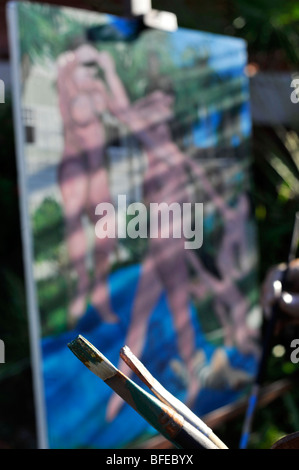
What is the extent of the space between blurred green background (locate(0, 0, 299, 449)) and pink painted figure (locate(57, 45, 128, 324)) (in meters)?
0.81

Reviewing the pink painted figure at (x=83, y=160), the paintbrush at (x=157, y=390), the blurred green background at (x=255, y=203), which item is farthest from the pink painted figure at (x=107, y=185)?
the paintbrush at (x=157, y=390)

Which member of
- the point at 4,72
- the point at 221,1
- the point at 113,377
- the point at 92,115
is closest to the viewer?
the point at 113,377

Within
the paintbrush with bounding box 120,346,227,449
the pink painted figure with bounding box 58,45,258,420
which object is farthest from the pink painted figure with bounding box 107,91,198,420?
the paintbrush with bounding box 120,346,227,449

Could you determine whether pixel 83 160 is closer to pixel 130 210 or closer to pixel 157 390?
pixel 130 210

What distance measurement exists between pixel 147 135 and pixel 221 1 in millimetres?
1628

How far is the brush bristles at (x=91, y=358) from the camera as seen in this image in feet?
1.82

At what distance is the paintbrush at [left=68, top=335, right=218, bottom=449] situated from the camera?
55cm

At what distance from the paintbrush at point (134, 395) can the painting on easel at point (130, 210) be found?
139cm

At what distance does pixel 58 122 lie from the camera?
2037mm

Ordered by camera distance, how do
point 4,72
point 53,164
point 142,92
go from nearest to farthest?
1. point 53,164
2. point 142,92
3. point 4,72

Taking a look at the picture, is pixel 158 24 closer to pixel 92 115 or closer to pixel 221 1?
pixel 92 115

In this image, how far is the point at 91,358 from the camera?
1.82ft

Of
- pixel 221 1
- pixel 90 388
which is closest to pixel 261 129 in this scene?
pixel 221 1

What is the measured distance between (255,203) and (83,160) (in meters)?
1.46
